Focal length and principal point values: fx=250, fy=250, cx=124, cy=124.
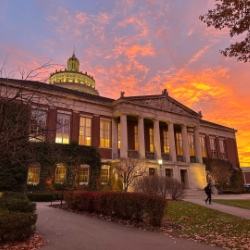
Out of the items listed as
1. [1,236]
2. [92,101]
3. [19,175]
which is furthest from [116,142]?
[1,236]

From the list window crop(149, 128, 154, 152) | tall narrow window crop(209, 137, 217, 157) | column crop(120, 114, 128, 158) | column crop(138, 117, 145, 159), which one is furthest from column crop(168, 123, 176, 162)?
tall narrow window crop(209, 137, 217, 157)

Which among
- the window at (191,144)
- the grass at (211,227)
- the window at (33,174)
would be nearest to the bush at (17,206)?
the grass at (211,227)

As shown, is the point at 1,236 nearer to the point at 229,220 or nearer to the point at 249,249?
the point at 249,249

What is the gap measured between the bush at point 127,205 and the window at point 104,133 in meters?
19.5

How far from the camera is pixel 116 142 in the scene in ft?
120

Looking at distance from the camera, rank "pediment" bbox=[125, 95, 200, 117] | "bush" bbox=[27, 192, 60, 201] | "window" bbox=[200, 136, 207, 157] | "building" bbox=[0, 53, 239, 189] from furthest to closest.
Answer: "window" bbox=[200, 136, 207, 157]
"pediment" bbox=[125, 95, 200, 117]
"building" bbox=[0, 53, 239, 189]
"bush" bbox=[27, 192, 60, 201]

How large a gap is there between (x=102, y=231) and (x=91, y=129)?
994 inches

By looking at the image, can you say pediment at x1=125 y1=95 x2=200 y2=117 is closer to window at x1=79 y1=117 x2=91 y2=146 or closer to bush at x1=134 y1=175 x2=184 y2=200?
window at x1=79 y1=117 x2=91 y2=146

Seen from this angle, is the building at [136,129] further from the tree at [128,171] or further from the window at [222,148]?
the window at [222,148]

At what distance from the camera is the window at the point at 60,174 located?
29234 millimetres

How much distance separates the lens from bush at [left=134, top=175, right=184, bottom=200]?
68.3 feet

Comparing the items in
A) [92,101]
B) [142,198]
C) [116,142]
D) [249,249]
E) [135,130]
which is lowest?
[249,249]

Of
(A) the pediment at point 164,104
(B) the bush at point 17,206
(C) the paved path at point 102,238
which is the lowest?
(C) the paved path at point 102,238

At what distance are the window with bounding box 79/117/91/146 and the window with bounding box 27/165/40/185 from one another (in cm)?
732
